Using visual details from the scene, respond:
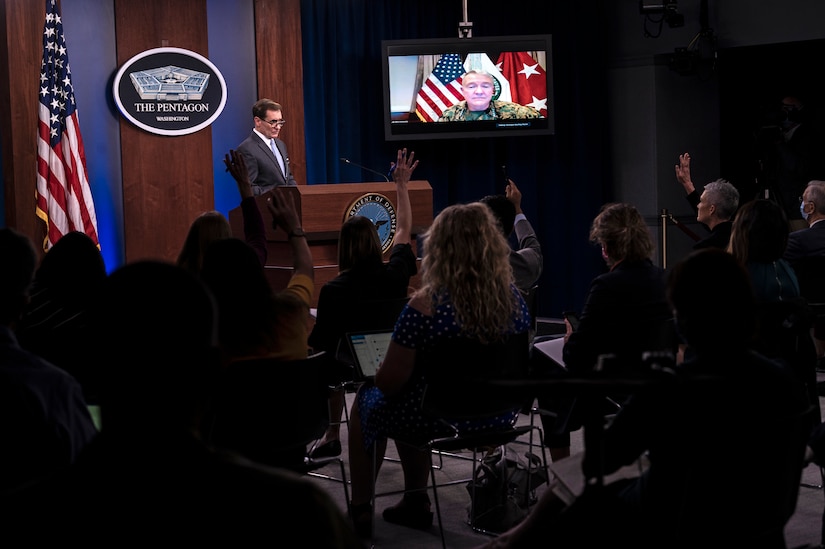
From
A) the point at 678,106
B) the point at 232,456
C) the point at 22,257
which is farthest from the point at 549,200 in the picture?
the point at 232,456

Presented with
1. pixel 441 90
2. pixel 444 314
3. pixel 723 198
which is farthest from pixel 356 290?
pixel 441 90

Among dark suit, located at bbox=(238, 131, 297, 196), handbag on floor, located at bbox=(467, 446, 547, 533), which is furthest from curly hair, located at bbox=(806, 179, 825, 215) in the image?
dark suit, located at bbox=(238, 131, 297, 196)

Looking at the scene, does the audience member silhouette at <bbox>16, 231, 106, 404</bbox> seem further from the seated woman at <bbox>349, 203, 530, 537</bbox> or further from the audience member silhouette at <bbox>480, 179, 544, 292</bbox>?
the audience member silhouette at <bbox>480, 179, 544, 292</bbox>

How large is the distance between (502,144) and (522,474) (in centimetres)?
578

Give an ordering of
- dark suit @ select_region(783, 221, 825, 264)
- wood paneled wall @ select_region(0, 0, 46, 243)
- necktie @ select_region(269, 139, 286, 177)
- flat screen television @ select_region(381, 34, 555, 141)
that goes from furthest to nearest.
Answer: flat screen television @ select_region(381, 34, 555, 141)
necktie @ select_region(269, 139, 286, 177)
wood paneled wall @ select_region(0, 0, 46, 243)
dark suit @ select_region(783, 221, 825, 264)

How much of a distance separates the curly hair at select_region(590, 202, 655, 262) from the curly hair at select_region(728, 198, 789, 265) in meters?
0.51

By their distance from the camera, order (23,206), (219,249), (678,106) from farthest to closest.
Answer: (678,106)
(23,206)
(219,249)

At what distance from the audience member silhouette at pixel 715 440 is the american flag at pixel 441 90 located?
6.71 metres

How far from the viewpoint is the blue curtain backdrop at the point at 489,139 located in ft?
28.5

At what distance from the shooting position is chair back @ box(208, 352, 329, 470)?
119 inches

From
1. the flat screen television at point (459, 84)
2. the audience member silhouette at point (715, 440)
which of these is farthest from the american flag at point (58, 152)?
the audience member silhouette at point (715, 440)

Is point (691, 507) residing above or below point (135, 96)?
below

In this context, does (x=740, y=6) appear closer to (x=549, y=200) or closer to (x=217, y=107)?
(x=549, y=200)

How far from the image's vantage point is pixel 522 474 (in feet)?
12.8
